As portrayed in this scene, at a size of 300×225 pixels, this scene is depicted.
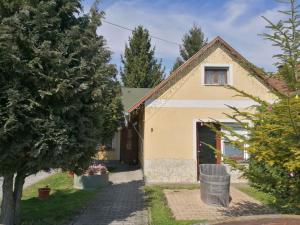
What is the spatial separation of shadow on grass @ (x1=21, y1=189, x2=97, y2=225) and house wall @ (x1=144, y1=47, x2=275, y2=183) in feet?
11.0

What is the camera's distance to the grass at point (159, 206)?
8.76m

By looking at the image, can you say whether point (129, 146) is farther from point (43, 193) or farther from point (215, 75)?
point (43, 193)

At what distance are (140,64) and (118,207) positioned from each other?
29876 mm

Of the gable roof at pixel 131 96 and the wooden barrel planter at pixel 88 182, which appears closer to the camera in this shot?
the wooden barrel planter at pixel 88 182

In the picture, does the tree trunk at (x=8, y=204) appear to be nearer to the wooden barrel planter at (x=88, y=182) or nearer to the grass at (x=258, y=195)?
the wooden barrel planter at (x=88, y=182)

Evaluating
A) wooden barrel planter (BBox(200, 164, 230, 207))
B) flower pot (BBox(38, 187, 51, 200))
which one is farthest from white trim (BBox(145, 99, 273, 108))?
flower pot (BBox(38, 187, 51, 200))

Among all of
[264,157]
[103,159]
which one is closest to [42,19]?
[264,157]

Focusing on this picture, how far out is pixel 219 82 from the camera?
15398 mm

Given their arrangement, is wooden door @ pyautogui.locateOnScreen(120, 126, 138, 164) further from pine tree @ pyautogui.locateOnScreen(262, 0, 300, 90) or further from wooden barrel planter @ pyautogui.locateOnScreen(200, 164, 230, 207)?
pine tree @ pyautogui.locateOnScreen(262, 0, 300, 90)

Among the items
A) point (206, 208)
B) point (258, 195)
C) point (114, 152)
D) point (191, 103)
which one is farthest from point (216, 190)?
point (114, 152)

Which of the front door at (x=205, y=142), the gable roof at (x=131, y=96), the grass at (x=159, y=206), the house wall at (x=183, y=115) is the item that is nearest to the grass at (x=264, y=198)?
the front door at (x=205, y=142)

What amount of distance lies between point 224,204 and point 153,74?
98.2ft

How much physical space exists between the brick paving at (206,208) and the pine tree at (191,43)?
33.6 m

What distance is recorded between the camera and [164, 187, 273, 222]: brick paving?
31.1ft
